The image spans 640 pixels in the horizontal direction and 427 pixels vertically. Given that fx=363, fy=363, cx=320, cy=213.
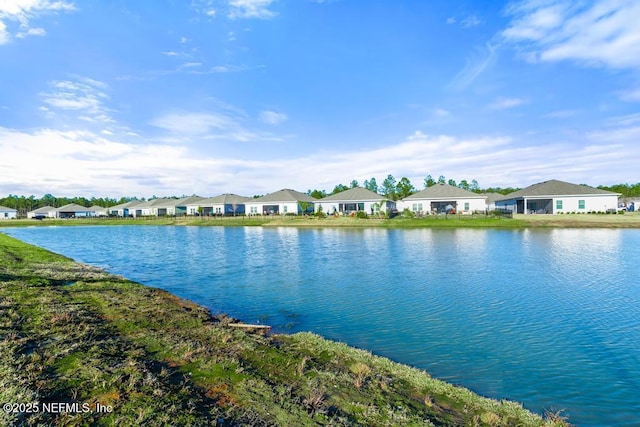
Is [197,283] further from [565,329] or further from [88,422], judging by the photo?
[565,329]

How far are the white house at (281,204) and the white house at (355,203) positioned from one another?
4160 millimetres

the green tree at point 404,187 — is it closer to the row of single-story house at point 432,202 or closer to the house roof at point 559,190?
→ the row of single-story house at point 432,202

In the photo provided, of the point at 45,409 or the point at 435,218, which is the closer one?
the point at 45,409

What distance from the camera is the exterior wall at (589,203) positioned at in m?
51.9

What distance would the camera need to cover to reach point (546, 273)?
17.7 metres

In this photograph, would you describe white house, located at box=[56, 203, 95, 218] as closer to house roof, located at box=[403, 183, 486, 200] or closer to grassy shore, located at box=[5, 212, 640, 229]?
grassy shore, located at box=[5, 212, 640, 229]

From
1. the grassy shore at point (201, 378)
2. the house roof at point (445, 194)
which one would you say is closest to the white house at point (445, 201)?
the house roof at point (445, 194)

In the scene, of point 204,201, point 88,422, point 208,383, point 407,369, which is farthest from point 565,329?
point 204,201

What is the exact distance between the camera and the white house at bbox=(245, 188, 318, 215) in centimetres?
6731

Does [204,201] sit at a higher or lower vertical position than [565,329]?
higher

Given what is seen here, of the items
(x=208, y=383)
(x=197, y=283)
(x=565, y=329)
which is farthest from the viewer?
(x=197, y=283)

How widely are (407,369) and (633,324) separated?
26.5 feet

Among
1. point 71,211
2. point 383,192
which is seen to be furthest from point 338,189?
point 71,211

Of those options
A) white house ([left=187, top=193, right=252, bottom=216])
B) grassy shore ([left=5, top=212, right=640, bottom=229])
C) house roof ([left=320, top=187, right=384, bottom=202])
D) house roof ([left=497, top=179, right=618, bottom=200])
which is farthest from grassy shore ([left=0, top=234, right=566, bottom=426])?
white house ([left=187, top=193, right=252, bottom=216])
